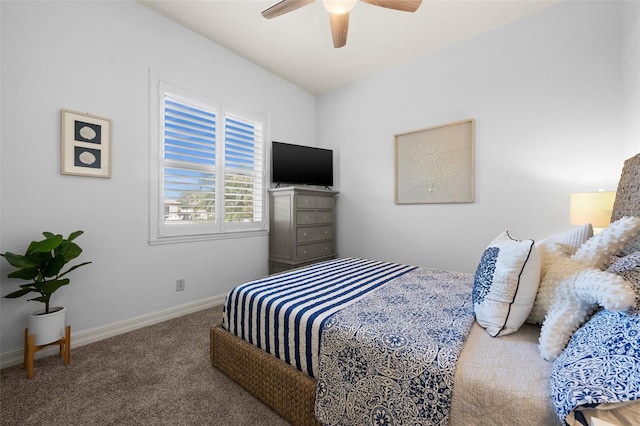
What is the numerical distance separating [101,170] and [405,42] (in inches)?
131

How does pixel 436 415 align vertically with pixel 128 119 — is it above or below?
below

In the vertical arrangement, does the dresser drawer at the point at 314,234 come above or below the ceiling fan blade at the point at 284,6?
below

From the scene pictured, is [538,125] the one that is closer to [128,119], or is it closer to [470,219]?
[470,219]

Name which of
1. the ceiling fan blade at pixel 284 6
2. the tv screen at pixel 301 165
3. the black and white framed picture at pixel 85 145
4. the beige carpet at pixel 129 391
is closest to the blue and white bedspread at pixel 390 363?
the beige carpet at pixel 129 391

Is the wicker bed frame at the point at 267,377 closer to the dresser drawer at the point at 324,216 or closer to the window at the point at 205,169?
the window at the point at 205,169

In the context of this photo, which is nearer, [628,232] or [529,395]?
[529,395]

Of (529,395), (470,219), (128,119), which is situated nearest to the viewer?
(529,395)

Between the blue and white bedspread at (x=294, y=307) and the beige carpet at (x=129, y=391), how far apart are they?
332 mm

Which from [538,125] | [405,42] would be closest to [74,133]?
[405,42]

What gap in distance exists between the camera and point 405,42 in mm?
3055

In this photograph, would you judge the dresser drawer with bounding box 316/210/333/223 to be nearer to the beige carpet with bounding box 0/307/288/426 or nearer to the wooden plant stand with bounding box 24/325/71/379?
the beige carpet with bounding box 0/307/288/426

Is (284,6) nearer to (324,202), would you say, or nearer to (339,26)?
(339,26)

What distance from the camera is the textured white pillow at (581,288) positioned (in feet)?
2.57

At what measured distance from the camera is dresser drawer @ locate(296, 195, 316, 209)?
3.46 meters
